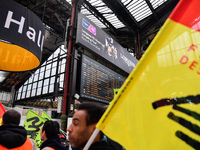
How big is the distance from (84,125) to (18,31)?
61.0 inches

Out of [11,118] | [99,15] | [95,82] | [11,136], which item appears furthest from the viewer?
[99,15]

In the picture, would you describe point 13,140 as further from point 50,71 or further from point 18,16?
point 50,71

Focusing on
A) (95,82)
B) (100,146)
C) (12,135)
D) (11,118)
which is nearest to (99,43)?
(95,82)

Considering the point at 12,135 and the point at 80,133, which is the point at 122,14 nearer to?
the point at 12,135

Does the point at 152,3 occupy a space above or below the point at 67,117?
above

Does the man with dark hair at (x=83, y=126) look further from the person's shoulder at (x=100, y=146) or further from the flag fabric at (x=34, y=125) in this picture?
the flag fabric at (x=34, y=125)

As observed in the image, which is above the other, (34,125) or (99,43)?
(99,43)

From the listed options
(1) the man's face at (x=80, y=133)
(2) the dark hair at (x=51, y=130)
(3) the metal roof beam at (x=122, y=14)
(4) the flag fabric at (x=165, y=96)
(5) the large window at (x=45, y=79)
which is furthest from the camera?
(5) the large window at (x=45, y=79)

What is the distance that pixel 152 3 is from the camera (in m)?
8.44

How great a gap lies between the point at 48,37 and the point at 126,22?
7359 millimetres

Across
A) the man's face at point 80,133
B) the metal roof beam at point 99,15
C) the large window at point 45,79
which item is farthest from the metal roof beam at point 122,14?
the man's face at point 80,133

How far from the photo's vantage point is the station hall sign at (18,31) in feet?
6.27

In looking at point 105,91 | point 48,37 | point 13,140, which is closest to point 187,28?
point 13,140

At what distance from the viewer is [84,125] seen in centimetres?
108
